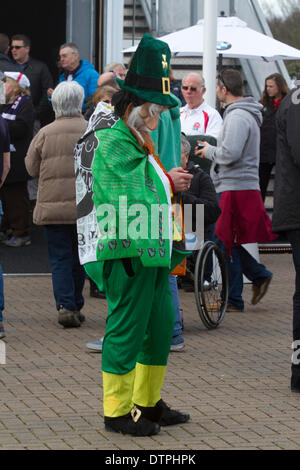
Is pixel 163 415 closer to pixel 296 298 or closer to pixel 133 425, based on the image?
pixel 133 425

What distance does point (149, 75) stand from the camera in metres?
5.27

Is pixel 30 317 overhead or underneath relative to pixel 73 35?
underneath

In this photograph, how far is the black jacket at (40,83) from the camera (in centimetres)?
1355

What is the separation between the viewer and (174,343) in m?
7.64

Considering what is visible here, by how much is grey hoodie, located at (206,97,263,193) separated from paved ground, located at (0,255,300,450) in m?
1.14

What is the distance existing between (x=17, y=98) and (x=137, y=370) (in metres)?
6.89

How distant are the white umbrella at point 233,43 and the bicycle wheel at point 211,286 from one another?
4.15 m

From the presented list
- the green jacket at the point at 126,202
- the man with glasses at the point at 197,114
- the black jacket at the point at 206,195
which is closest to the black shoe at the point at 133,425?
the green jacket at the point at 126,202

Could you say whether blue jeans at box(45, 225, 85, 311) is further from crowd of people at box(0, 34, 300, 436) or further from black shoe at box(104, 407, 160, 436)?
black shoe at box(104, 407, 160, 436)

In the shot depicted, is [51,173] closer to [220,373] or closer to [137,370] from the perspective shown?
[220,373]

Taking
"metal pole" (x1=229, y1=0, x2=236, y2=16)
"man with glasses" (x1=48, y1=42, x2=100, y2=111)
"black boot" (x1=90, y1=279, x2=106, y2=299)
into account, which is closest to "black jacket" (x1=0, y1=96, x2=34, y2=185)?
"man with glasses" (x1=48, y1=42, x2=100, y2=111)

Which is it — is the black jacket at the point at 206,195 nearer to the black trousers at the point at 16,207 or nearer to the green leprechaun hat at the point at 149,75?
the green leprechaun hat at the point at 149,75
